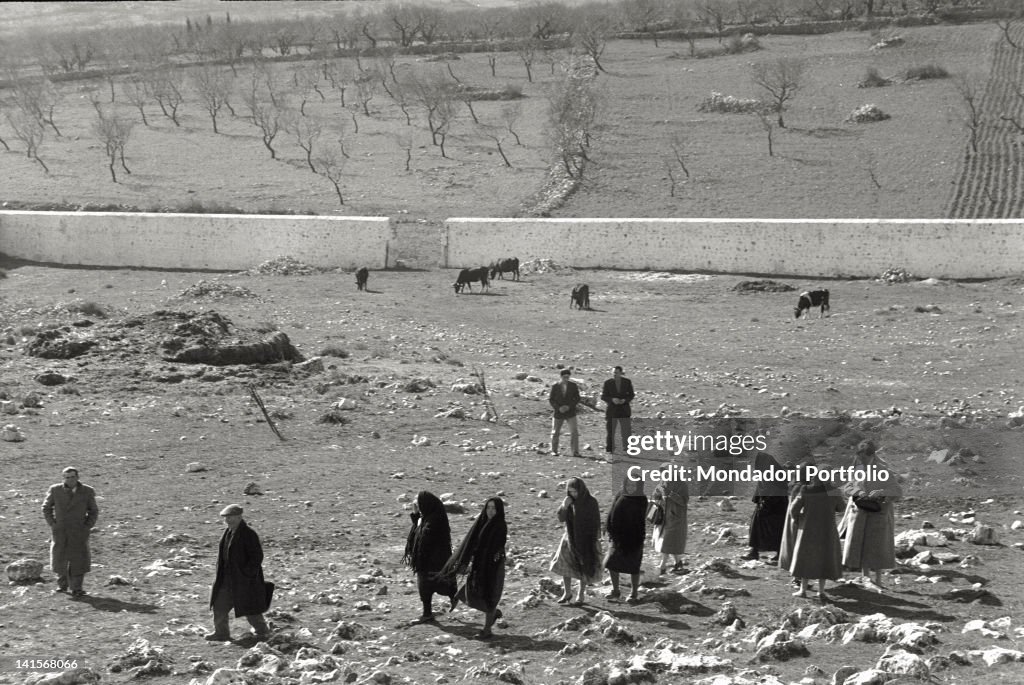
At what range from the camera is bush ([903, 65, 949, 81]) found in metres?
63.2

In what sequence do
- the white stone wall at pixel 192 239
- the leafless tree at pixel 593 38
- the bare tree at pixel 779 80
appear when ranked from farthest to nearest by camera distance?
the leafless tree at pixel 593 38, the bare tree at pixel 779 80, the white stone wall at pixel 192 239

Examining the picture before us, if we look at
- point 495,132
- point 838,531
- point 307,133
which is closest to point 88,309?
point 838,531

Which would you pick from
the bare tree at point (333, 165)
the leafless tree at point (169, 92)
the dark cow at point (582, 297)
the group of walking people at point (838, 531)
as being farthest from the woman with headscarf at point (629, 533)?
the leafless tree at point (169, 92)

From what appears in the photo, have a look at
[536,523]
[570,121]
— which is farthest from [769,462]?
[570,121]

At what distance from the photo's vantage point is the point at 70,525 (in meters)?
10.1

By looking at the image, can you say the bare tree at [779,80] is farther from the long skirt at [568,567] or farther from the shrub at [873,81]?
the long skirt at [568,567]

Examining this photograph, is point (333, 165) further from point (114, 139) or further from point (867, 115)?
point (867, 115)

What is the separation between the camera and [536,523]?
12789 mm

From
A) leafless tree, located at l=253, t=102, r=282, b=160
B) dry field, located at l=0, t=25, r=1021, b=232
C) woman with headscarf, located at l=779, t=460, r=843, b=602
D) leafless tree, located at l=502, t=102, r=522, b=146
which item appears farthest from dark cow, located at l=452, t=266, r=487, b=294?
leafless tree, located at l=253, t=102, r=282, b=160

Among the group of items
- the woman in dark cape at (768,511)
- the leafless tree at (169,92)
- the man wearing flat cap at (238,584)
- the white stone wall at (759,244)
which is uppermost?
the leafless tree at (169,92)

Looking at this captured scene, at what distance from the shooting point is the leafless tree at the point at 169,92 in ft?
241

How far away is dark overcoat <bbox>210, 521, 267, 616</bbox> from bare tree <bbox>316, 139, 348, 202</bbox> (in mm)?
42566

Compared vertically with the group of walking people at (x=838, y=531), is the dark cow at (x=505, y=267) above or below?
above

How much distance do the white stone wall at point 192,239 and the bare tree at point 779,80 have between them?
24217mm
